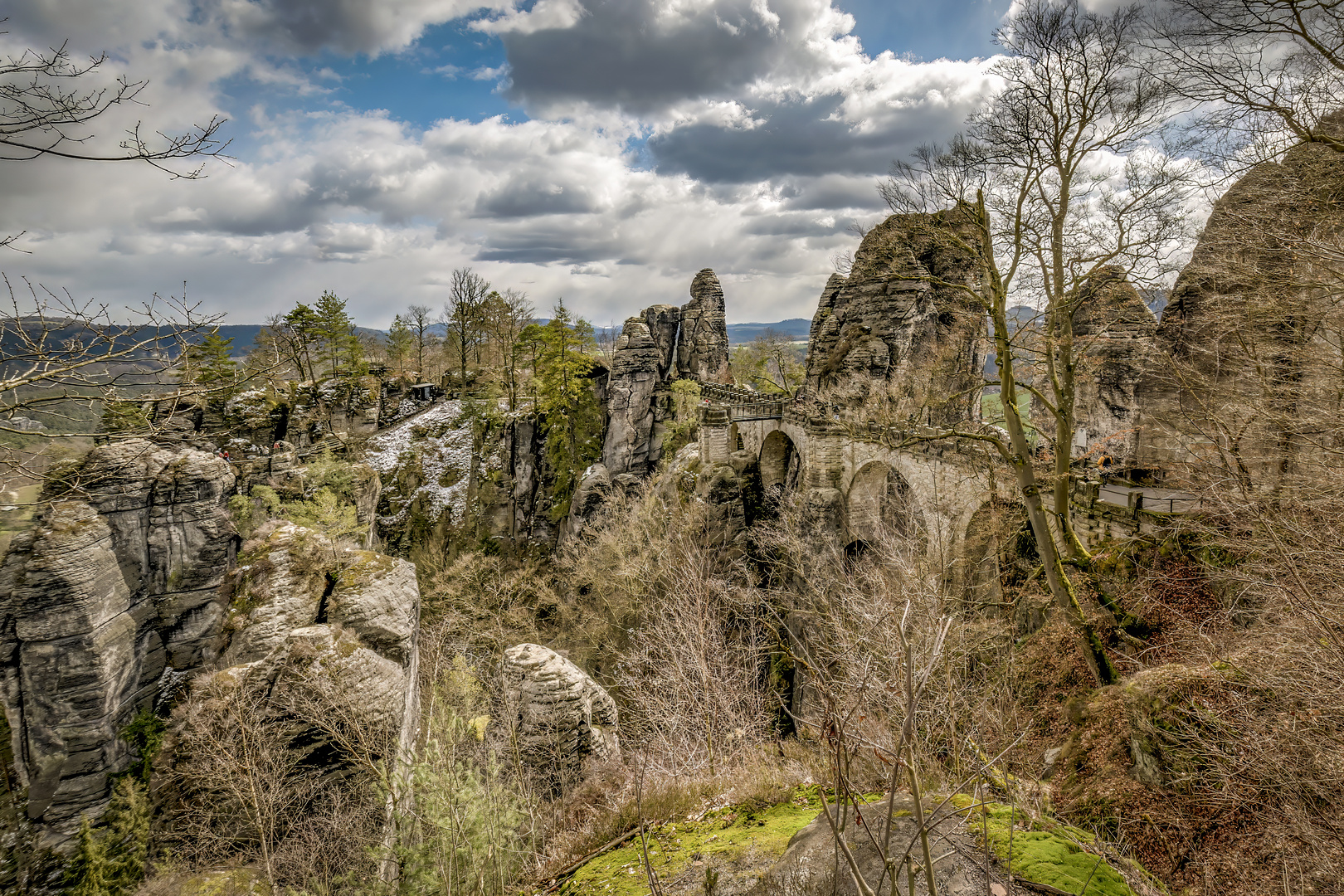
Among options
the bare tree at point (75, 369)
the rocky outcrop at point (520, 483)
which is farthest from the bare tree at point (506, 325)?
the bare tree at point (75, 369)

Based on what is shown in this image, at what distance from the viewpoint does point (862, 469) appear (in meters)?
21.4

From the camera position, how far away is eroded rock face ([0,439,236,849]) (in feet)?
37.4

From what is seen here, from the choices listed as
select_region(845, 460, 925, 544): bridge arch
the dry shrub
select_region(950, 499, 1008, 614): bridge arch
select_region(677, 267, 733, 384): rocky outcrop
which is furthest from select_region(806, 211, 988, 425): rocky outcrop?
select_region(677, 267, 733, 384): rocky outcrop

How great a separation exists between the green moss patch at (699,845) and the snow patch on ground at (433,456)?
3200 centimetres

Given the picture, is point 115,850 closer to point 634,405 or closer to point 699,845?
point 699,845

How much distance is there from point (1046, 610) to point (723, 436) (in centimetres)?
1623

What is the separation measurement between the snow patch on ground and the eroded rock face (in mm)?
19249

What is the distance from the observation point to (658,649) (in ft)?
51.8

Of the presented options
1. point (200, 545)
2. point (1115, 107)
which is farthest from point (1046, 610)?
point (200, 545)

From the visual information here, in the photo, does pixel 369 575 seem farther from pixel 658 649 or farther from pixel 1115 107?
pixel 1115 107

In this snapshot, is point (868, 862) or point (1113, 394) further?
point (1113, 394)

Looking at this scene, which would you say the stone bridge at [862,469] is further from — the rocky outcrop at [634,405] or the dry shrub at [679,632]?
the rocky outcrop at [634,405]

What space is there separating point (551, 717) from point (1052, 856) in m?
9.87

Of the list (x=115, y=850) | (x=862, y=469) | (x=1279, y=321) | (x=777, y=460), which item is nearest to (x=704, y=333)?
(x=777, y=460)
